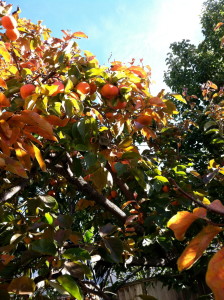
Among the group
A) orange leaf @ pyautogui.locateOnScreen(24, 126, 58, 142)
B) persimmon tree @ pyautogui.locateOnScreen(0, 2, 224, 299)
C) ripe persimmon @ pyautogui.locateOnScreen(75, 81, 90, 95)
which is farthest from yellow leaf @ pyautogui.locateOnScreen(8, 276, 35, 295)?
ripe persimmon @ pyautogui.locateOnScreen(75, 81, 90, 95)

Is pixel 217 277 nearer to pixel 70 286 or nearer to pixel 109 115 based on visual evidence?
pixel 70 286

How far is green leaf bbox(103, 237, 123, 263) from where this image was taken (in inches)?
39.5

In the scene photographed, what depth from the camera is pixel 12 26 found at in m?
1.31

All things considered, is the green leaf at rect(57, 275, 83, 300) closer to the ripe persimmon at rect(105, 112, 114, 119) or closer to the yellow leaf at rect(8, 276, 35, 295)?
the yellow leaf at rect(8, 276, 35, 295)

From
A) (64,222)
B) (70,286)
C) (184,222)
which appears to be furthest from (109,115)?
(184,222)

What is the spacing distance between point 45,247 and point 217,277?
0.62 meters

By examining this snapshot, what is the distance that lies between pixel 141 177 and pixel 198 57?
646 centimetres

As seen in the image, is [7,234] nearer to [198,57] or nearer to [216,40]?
[198,57]

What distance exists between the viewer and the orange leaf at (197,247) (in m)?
A: 0.42

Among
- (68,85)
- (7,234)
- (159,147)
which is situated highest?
(159,147)

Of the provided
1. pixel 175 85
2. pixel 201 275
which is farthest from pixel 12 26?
pixel 175 85

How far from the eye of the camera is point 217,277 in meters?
0.35

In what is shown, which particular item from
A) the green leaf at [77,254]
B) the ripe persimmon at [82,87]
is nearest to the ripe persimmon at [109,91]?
the ripe persimmon at [82,87]

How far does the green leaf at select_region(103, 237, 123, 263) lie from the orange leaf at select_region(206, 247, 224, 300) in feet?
2.18
